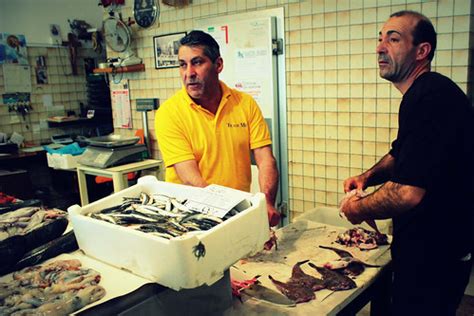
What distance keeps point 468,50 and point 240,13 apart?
177 centimetres

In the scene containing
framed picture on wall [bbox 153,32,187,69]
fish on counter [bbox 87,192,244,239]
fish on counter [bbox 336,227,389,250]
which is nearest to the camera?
fish on counter [bbox 87,192,244,239]

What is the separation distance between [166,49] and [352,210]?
2932mm

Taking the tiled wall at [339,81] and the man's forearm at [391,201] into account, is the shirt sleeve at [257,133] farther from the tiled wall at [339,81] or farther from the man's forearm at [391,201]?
the tiled wall at [339,81]

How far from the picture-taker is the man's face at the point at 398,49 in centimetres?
181

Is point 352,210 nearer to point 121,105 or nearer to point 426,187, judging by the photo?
point 426,187

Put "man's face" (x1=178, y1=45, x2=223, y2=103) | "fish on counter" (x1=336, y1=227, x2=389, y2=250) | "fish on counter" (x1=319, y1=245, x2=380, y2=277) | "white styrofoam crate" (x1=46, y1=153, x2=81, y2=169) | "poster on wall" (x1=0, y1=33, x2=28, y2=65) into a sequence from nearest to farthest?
"fish on counter" (x1=319, y1=245, x2=380, y2=277) < "fish on counter" (x1=336, y1=227, x2=389, y2=250) < "man's face" (x1=178, y1=45, x2=223, y2=103) < "white styrofoam crate" (x1=46, y1=153, x2=81, y2=169) < "poster on wall" (x1=0, y1=33, x2=28, y2=65)

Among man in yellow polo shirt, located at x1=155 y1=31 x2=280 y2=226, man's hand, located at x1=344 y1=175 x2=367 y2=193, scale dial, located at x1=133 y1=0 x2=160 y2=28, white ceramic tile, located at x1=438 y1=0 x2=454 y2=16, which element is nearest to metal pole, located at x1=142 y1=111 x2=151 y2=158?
scale dial, located at x1=133 y1=0 x2=160 y2=28

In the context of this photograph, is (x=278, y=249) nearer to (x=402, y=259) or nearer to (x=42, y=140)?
(x=402, y=259)

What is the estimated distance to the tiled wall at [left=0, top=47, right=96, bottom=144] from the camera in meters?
5.48

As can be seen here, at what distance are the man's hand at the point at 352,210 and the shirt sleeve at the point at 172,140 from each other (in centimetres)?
78

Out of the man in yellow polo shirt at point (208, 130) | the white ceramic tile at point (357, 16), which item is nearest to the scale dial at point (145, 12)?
the white ceramic tile at point (357, 16)

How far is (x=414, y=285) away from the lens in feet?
5.64

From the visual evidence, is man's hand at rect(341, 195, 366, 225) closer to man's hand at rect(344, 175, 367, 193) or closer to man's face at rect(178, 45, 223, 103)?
man's hand at rect(344, 175, 367, 193)

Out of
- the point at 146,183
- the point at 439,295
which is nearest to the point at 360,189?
the point at 439,295
